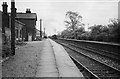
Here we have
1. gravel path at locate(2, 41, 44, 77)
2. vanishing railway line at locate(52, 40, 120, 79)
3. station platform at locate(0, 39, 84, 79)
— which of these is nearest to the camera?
gravel path at locate(2, 41, 44, 77)

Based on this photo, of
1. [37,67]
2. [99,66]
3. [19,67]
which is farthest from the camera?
[99,66]

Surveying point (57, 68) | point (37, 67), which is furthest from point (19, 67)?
point (57, 68)

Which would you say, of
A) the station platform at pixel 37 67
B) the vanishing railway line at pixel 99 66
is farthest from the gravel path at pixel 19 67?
the vanishing railway line at pixel 99 66

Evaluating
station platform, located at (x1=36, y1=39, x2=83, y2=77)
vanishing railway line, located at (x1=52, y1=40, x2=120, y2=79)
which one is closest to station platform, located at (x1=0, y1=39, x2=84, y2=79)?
station platform, located at (x1=36, y1=39, x2=83, y2=77)

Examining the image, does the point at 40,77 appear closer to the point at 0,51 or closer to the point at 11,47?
the point at 0,51

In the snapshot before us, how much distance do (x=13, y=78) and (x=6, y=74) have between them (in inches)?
26.6

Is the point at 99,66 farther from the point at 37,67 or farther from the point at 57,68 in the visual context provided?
the point at 37,67

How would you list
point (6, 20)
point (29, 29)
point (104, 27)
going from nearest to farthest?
point (6, 20)
point (104, 27)
point (29, 29)

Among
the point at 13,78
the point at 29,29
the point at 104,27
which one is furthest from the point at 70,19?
the point at 13,78

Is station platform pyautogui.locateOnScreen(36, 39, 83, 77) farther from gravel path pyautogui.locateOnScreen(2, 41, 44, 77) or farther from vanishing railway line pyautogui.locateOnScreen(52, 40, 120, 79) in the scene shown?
vanishing railway line pyautogui.locateOnScreen(52, 40, 120, 79)

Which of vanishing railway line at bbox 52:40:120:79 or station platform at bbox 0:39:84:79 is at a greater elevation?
station platform at bbox 0:39:84:79

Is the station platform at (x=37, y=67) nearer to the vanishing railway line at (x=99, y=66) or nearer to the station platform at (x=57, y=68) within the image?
the station platform at (x=57, y=68)

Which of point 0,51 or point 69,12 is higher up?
point 69,12

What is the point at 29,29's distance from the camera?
50844 millimetres
